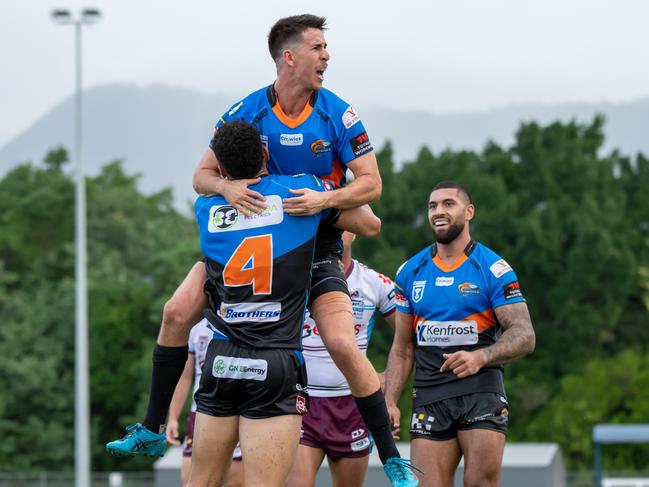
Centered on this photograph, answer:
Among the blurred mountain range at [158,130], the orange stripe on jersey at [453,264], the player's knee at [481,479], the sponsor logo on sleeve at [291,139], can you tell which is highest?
the blurred mountain range at [158,130]

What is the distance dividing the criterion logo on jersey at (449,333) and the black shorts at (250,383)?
2204 millimetres

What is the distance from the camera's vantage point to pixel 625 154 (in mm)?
58719

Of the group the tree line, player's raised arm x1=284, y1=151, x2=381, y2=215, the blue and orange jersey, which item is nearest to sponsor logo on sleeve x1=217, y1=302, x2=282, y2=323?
player's raised arm x1=284, y1=151, x2=381, y2=215

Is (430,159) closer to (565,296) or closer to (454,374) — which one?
(565,296)

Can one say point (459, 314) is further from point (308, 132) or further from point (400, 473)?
point (308, 132)

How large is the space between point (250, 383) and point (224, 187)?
44.1 inches

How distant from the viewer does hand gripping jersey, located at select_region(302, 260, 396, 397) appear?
9.35m

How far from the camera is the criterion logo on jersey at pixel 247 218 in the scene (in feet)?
22.7

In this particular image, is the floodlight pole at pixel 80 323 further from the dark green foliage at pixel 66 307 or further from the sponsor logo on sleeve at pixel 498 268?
the sponsor logo on sleeve at pixel 498 268

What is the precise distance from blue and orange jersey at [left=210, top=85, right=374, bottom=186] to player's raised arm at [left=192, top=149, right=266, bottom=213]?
0.87 feet

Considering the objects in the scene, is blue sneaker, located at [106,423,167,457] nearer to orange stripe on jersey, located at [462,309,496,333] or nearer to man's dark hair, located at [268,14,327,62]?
man's dark hair, located at [268,14,327,62]

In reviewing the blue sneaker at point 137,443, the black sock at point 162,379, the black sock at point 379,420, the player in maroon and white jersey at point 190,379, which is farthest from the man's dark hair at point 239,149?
the player in maroon and white jersey at point 190,379

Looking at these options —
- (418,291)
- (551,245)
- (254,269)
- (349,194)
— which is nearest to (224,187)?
(254,269)

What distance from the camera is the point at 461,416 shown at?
29.0 ft
